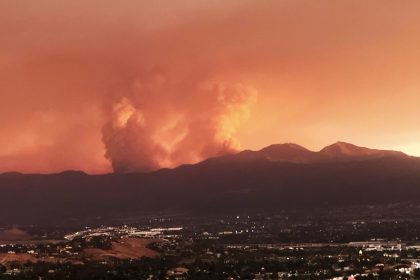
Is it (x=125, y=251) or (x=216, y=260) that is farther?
(x=125, y=251)

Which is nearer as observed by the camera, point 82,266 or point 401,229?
point 82,266

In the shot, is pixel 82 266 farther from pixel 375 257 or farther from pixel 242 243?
pixel 242 243

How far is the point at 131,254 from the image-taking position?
148500mm

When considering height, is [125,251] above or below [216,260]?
above

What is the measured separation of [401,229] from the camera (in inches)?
7756

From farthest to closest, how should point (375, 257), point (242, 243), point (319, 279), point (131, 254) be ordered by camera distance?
point (242, 243) → point (131, 254) → point (375, 257) → point (319, 279)

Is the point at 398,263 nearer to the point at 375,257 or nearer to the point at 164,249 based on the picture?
the point at 375,257

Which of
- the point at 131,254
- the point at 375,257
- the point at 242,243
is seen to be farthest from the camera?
the point at 242,243

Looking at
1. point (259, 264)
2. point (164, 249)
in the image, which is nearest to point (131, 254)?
point (164, 249)

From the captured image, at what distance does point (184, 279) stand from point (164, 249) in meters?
49.2

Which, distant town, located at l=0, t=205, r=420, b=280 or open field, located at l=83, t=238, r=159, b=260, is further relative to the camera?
open field, located at l=83, t=238, r=159, b=260

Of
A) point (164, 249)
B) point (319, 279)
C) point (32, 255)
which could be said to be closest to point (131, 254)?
point (164, 249)

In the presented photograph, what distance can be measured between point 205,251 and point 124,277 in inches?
1742

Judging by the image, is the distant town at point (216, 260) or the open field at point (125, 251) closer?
the distant town at point (216, 260)
